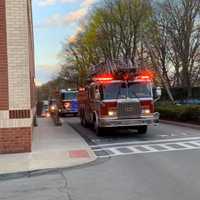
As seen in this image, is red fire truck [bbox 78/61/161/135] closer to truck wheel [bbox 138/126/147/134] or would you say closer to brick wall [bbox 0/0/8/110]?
truck wheel [bbox 138/126/147/134]

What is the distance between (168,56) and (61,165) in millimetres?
36491

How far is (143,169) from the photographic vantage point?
13.0 metres

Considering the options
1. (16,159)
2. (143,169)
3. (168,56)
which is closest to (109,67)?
(16,159)

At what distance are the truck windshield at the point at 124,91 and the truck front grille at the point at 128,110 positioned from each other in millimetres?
399

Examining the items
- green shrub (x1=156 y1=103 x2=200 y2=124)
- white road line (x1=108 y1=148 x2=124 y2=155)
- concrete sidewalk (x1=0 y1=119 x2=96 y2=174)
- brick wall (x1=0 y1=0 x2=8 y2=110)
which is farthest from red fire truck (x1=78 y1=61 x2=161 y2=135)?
brick wall (x1=0 y1=0 x2=8 y2=110)

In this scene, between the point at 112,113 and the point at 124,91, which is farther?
the point at 124,91

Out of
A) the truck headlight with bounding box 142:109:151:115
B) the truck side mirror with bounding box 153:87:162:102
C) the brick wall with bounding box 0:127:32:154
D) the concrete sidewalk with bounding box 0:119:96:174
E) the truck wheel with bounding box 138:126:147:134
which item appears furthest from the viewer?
the truck wheel with bounding box 138:126:147:134

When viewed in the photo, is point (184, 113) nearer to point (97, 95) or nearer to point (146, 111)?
point (146, 111)

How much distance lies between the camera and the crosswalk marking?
666 inches

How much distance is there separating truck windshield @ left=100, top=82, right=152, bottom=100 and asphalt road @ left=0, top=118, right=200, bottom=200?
5.29 meters

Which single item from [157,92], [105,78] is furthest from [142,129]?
[105,78]

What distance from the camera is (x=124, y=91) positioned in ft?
75.2

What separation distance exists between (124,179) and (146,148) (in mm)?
6509

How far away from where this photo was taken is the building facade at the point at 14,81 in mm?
16969
